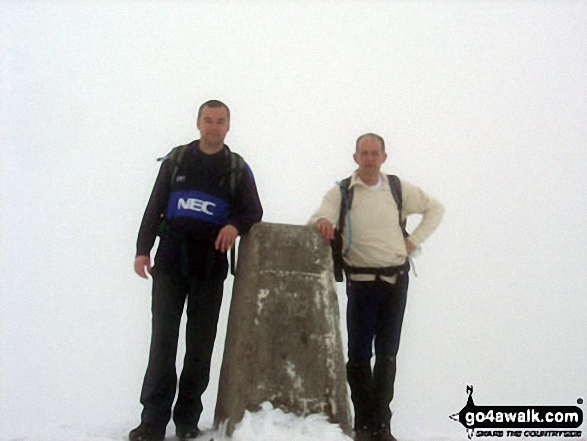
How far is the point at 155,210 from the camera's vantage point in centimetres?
513

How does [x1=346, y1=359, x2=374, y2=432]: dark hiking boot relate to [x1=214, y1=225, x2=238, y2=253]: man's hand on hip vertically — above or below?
below

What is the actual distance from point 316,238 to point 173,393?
1.57 metres

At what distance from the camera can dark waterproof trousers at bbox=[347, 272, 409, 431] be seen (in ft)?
16.6

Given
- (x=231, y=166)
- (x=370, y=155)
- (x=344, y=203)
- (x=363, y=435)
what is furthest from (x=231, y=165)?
(x=363, y=435)

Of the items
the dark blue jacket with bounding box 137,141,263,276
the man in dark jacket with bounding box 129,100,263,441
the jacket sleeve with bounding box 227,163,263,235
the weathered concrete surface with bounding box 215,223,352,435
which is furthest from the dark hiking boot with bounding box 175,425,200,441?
the jacket sleeve with bounding box 227,163,263,235

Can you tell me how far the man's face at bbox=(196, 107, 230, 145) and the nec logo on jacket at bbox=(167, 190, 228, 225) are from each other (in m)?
0.43

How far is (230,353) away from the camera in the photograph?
17.0ft

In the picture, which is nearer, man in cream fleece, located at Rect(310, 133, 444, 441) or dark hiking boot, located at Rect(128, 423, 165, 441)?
dark hiking boot, located at Rect(128, 423, 165, 441)

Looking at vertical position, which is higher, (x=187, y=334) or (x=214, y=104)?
(x=214, y=104)

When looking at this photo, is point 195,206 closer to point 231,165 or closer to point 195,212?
point 195,212

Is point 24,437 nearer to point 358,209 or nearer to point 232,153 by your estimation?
point 232,153

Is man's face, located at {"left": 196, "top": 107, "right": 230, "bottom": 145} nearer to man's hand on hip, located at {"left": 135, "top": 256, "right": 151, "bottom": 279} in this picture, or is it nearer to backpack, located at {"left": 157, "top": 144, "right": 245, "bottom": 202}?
backpack, located at {"left": 157, "top": 144, "right": 245, "bottom": 202}

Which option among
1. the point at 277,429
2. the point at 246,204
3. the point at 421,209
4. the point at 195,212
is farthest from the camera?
the point at 421,209

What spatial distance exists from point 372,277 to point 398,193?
0.72m
